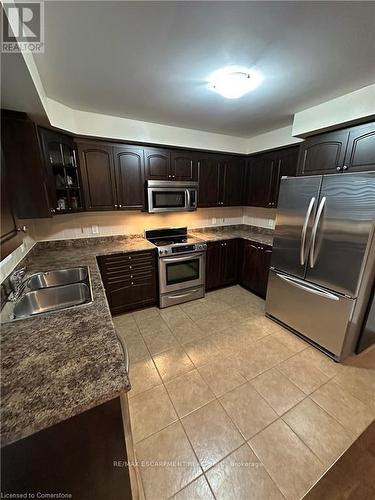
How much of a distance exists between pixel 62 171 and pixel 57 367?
2.25 metres

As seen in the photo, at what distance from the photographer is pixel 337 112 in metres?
1.99

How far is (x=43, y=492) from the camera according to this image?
72 centimetres

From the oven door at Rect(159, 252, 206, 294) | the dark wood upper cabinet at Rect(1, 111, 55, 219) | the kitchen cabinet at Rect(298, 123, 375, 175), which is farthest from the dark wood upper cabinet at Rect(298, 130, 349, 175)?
the dark wood upper cabinet at Rect(1, 111, 55, 219)

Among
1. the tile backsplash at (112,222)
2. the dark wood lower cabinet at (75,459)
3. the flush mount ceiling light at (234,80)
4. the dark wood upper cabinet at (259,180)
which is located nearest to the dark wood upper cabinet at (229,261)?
the tile backsplash at (112,222)

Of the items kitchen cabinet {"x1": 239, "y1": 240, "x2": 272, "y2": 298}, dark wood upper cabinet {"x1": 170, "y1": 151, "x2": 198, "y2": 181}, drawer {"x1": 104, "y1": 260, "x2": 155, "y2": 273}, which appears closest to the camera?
drawer {"x1": 104, "y1": 260, "x2": 155, "y2": 273}

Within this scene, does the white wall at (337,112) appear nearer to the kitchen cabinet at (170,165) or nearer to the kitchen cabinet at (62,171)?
the kitchen cabinet at (170,165)

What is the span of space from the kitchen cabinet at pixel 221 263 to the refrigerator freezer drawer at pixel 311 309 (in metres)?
0.96

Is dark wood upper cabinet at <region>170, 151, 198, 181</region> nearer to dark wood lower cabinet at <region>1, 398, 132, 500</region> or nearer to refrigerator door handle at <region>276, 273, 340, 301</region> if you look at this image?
refrigerator door handle at <region>276, 273, 340, 301</region>

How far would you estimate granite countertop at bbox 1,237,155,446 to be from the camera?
668 millimetres

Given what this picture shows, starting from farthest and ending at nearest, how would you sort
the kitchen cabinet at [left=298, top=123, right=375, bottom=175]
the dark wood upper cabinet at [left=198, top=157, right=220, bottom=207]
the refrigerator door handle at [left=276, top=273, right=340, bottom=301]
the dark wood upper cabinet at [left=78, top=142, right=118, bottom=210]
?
the dark wood upper cabinet at [left=198, top=157, right=220, bottom=207] → the dark wood upper cabinet at [left=78, top=142, right=118, bottom=210] → the refrigerator door handle at [left=276, top=273, right=340, bottom=301] → the kitchen cabinet at [left=298, top=123, right=375, bottom=175]

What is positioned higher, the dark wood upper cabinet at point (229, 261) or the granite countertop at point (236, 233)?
the granite countertop at point (236, 233)

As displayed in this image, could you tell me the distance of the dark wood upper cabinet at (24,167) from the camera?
175 cm

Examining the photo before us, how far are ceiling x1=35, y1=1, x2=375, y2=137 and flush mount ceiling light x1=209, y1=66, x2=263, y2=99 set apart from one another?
0.07 metres

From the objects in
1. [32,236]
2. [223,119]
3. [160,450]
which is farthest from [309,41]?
[32,236]
